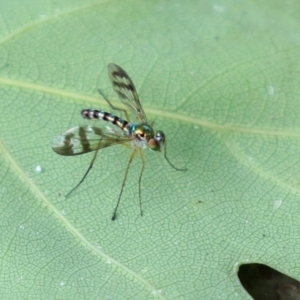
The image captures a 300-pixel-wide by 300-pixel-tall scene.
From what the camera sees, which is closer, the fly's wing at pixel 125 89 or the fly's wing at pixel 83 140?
the fly's wing at pixel 83 140

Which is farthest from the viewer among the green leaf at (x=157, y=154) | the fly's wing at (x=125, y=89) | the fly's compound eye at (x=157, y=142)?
the fly's wing at (x=125, y=89)

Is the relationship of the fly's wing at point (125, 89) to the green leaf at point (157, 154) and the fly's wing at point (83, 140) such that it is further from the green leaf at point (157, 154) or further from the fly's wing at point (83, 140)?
the fly's wing at point (83, 140)

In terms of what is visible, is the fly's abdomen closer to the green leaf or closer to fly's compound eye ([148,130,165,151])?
the green leaf

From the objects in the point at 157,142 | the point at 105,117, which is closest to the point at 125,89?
the point at 105,117

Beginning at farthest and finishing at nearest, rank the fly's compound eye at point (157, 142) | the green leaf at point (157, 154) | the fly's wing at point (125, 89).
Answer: the fly's wing at point (125, 89) → the fly's compound eye at point (157, 142) → the green leaf at point (157, 154)

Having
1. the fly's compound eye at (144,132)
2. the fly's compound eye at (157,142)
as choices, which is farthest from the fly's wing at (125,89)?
the fly's compound eye at (157,142)

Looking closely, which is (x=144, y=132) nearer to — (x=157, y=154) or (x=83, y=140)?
(x=157, y=154)

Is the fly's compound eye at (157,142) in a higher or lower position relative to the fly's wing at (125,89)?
lower
